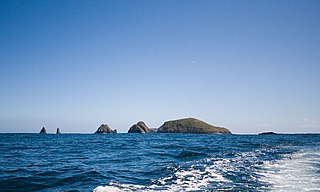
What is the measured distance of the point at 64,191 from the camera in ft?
33.9

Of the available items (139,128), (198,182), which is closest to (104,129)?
(139,128)

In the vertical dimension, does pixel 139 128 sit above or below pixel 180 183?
above

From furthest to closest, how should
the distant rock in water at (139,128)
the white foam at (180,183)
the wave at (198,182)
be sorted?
the distant rock in water at (139,128)
the wave at (198,182)
the white foam at (180,183)

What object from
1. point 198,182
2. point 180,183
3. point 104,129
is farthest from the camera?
point 104,129

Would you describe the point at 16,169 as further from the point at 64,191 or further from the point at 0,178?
the point at 64,191

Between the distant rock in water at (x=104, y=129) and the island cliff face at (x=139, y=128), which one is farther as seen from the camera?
the distant rock in water at (x=104, y=129)

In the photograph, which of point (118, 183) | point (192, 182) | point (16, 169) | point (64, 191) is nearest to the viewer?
point (64, 191)

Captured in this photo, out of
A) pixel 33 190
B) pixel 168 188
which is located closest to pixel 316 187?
pixel 168 188

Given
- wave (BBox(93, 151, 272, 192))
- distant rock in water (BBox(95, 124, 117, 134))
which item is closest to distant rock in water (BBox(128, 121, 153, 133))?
distant rock in water (BBox(95, 124, 117, 134))

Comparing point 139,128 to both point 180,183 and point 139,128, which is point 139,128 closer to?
point 139,128

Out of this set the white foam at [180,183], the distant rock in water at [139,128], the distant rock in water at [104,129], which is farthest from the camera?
the distant rock in water at [104,129]

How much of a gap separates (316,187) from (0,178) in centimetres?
1642

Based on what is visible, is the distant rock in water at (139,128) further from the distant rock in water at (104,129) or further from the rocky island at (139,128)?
the distant rock in water at (104,129)

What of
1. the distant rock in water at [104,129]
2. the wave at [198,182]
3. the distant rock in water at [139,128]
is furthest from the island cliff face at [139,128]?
the wave at [198,182]
